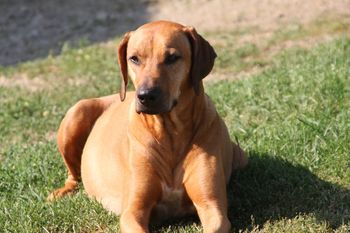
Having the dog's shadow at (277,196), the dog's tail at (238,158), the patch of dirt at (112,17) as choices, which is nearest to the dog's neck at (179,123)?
the dog's shadow at (277,196)

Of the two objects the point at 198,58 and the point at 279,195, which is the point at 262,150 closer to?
the point at 279,195

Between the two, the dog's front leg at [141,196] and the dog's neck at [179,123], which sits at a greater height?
the dog's neck at [179,123]

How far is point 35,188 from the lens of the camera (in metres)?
6.08

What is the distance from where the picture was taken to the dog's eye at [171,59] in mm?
4688

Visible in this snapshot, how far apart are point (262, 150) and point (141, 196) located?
1.54 meters

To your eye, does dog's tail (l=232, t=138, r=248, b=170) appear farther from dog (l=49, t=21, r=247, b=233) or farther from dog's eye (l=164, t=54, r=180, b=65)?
dog's eye (l=164, t=54, r=180, b=65)

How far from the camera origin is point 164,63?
15.3 feet

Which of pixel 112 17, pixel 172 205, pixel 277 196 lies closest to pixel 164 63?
pixel 172 205

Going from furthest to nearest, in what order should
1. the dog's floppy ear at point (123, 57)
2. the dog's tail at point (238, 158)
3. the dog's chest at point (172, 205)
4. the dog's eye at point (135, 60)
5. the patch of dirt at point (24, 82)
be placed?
the patch of dirt at point (24, 82) < the dog's tail at point (238, 158) < the dog's floppy ear at point (123, 57) < the dog's chest at point (172, 205) < the dog's eye at point (135, 60)

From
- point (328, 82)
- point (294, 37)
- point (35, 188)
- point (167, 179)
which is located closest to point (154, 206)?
point (167, 179)

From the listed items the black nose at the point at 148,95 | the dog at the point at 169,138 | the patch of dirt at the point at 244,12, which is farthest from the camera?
the patch of dirt at the point at 244,12

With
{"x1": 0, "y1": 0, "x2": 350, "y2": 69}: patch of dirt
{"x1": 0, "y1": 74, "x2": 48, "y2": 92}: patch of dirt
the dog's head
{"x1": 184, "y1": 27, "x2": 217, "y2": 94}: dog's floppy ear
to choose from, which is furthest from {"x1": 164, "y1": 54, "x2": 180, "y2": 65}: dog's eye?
{"x1": 0, "y1": 0, "x2": 350, "y2": 69}: patch of dirt

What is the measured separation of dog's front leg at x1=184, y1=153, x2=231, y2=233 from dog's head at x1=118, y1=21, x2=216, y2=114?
18.9 inches

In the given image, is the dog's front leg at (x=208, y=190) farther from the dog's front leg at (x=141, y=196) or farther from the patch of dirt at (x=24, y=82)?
the patch of dirt at (x=24, y=82)
